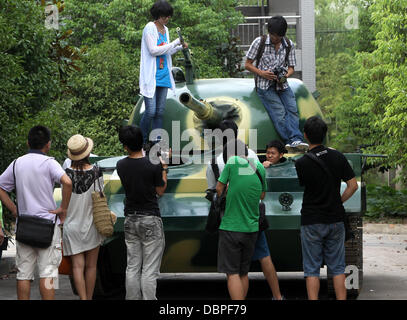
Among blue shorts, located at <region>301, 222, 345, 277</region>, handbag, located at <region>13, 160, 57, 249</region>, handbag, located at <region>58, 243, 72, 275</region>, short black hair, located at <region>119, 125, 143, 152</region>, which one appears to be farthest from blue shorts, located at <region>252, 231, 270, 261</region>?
handbag, located at <region>13, 160, 57, 249</region>

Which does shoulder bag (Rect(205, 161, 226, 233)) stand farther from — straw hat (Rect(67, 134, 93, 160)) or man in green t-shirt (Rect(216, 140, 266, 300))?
straw hat (Rect(67, 134, 93, 160))

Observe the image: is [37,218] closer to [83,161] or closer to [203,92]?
[83,161]

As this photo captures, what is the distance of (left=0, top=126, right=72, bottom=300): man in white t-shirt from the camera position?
725 centimetres

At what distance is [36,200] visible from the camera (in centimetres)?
726

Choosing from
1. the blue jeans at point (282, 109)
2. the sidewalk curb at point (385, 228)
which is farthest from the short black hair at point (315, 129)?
the sidewalk curb at point (385, 228)

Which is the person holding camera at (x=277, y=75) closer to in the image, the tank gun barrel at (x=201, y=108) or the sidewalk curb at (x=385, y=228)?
the tank gun barrel at (x=201, y=108)

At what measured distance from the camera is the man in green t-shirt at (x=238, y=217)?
738cm

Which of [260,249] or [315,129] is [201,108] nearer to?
[260,249]

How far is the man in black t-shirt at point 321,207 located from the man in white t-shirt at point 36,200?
75.5 inches

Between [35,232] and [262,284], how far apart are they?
4380 mm

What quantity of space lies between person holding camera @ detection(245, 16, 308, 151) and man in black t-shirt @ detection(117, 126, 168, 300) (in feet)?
8.67
